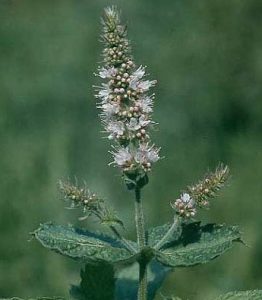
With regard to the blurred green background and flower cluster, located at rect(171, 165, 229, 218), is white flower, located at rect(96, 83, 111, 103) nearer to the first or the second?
flower cluster, located at rect(171, 165, 229, 218)

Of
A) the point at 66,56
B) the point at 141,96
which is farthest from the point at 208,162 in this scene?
the point at 141,96

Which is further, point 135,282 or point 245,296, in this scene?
point 135,282

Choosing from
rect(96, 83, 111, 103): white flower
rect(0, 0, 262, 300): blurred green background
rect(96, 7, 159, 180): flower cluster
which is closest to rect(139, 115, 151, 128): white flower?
rect(96, 7, 159, 180): flower cluster

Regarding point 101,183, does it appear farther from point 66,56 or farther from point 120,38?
point 120,38

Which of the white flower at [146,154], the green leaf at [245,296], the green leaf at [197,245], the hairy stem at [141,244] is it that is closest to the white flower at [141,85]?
the white flower at [146,154]

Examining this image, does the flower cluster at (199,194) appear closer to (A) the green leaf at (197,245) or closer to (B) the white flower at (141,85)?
(A) the green leaf at (197,245)

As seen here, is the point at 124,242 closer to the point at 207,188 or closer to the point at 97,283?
the point at 97,283

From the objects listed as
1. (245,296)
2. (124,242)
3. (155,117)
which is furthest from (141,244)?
(155,117)
